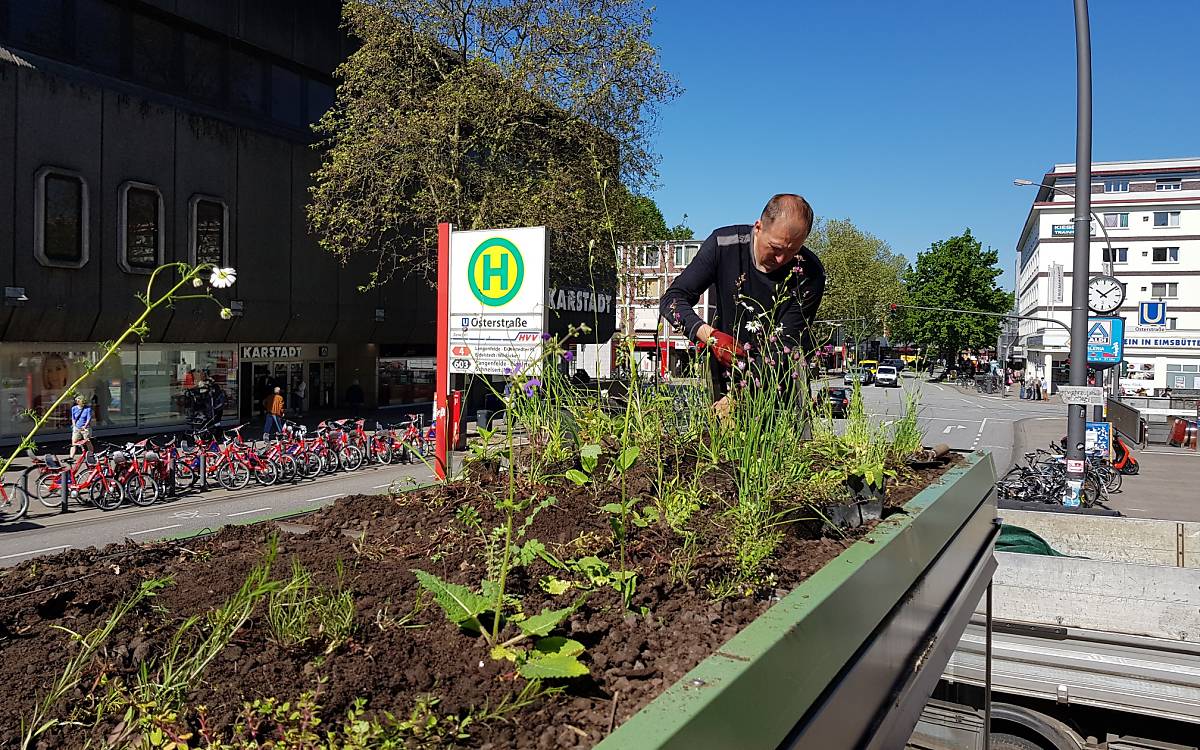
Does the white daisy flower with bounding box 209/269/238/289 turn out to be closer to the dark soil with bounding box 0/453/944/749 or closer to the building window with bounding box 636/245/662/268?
the dark soil with bounding box 0/453/944/749

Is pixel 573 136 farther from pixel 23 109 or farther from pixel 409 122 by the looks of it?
pixel 23 109

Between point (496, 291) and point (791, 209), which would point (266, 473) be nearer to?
point (496, 291)

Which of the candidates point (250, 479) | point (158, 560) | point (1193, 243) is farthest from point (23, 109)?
point (1193, 243)

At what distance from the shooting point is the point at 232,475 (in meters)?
15.6

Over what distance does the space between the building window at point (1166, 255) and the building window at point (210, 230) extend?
62.3 meters

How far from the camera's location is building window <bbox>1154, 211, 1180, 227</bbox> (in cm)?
6009

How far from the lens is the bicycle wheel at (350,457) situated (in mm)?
17938

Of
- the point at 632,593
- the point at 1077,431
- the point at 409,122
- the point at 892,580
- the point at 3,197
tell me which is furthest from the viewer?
the point at 409,122

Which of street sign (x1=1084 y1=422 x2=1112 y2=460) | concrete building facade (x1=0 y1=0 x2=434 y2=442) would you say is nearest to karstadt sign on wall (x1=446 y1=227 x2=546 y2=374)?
street sign (x1=1084 y1=422 x2=1112 y2=460)

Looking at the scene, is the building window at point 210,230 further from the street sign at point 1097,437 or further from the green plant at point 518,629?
the green plant at point 518,629

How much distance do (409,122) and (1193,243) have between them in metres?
60.7

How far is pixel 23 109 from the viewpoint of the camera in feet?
61.3

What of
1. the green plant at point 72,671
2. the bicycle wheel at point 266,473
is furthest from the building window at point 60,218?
the green plant at point 72,671

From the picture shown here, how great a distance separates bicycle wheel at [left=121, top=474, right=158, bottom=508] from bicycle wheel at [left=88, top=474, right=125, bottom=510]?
0.23 m
